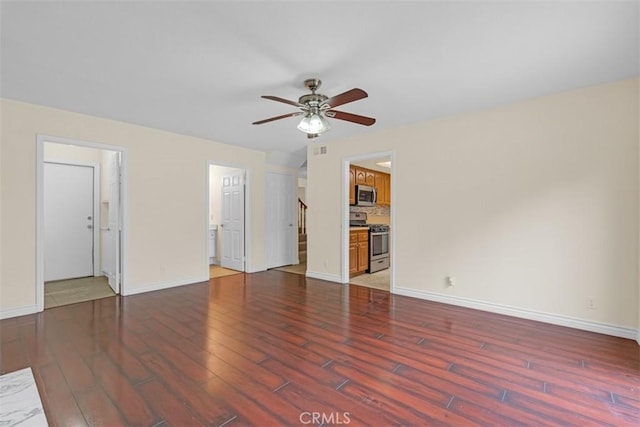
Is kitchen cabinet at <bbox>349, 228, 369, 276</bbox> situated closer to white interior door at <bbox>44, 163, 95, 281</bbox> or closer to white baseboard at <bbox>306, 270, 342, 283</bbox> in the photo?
white baseboard at <bbox>306, 270, 342, 283</bbox>

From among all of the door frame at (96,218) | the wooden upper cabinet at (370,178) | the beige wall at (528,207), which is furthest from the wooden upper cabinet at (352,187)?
the door frame at (96,218)

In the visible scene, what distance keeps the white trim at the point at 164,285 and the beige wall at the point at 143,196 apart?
1cm

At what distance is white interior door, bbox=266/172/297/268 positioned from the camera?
249 inches

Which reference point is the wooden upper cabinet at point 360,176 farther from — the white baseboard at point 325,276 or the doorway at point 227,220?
the doorway at point 227,220

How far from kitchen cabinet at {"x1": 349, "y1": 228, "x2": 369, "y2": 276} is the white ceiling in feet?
7.91

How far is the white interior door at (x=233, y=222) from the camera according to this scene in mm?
5965

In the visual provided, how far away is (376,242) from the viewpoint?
5875mm

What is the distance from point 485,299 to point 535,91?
2356 mm

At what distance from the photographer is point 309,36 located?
213 centimetres

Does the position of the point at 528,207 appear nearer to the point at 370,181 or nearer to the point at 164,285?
the point at 370,181

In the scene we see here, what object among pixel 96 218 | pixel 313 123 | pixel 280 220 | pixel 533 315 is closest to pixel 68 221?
pixel 96 218

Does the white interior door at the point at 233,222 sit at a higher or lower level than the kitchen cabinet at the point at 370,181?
lower

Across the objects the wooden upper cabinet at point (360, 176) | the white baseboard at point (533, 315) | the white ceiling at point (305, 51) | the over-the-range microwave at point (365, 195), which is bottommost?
the white baseboard at point (533, 315)

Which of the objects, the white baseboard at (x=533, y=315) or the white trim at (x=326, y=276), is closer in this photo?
the white baseboard at (x=533, y=315)
